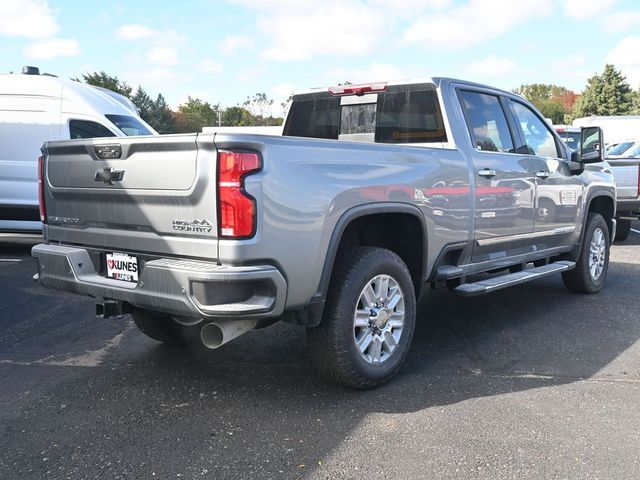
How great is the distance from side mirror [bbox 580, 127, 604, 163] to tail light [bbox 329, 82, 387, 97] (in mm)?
2328

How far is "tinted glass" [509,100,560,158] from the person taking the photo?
5.51m

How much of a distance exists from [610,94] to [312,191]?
202 ft

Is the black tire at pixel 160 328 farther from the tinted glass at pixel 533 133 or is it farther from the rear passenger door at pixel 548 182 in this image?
the tinted glass at pixel 533 133

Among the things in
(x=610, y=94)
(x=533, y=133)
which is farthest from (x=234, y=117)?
(x=533, y=133)

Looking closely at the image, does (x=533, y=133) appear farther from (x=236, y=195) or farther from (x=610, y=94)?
(x=610, y=94)

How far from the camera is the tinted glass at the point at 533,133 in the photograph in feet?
18.1

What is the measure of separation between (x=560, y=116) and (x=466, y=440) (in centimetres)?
8273

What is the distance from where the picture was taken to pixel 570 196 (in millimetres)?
5926

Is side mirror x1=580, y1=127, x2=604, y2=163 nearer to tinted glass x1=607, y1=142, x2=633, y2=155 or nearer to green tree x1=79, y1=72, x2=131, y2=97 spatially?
tinted glass x1=607, y1=142, x2=633, y2=155

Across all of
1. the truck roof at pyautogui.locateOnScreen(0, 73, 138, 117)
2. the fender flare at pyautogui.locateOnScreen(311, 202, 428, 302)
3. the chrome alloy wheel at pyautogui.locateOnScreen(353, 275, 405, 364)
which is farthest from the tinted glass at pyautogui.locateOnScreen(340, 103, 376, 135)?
the truck roof at pyautogui.locateOnScreen(0, 73, 138, 117)

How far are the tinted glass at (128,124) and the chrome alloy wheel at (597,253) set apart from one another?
20.7 feet

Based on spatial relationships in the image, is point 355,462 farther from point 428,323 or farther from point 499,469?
point 428,323

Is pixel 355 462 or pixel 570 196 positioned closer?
pixel 355 462

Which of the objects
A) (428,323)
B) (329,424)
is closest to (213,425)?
(329,424)
